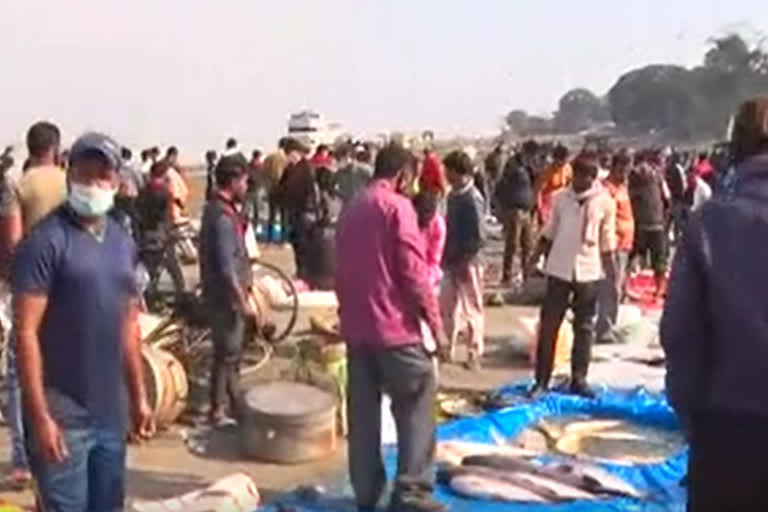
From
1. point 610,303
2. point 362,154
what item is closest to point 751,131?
point 610,303

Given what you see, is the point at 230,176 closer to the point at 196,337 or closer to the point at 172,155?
the point at 196,337

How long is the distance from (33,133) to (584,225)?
4.25 metres

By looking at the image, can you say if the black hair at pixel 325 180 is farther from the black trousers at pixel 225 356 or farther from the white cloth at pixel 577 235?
the black trousers at pixel 225 356

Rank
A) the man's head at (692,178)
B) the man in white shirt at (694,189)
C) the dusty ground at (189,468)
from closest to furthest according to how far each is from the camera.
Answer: the dusty ground at (189,468)
the man in white shirt at (694,189)
the man's head at (692,178)

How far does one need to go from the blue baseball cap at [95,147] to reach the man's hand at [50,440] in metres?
0.94

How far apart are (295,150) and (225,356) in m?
13.0

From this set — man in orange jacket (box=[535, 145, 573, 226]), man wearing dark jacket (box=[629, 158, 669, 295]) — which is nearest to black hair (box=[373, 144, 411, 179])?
man in orange jacket (box=[535, 145, 573, 226])

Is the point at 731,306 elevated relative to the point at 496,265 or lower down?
elevated

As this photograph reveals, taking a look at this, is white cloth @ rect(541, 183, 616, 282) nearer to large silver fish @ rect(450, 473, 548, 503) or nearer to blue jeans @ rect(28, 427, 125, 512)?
large silver fish @ rect(450, 473, 548, 503)

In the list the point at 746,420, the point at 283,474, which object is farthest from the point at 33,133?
the point at 746,420

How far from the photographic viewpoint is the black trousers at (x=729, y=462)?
13.3 ft

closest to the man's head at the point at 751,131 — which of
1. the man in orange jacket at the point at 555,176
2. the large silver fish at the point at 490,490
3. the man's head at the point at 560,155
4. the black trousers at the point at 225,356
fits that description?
the large silver fish at the point at 490,490

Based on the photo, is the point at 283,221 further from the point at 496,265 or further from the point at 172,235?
the point at 172,235

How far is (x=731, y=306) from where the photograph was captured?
406 centimetres
